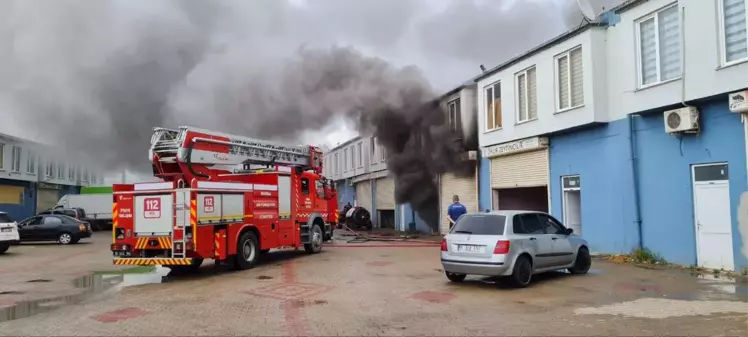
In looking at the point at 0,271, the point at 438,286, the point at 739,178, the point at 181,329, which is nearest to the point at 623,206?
the point at 739,178

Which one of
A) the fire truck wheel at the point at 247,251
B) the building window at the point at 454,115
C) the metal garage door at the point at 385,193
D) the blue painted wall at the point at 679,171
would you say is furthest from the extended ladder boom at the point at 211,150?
the metal garage door at the point at 385,193

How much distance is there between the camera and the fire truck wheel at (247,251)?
513 inches

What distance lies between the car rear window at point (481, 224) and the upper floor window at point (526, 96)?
774cm

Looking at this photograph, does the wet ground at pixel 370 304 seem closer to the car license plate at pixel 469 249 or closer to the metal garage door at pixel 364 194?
the car license plate at pixel 469 249

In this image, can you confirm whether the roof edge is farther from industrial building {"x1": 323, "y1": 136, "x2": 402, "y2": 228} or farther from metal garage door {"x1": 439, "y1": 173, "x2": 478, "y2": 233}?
industrial building {"x1": 323, "y1": 136, "x2": 402, "y2": 228}

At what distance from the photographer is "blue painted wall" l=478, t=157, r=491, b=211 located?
20.4 metres

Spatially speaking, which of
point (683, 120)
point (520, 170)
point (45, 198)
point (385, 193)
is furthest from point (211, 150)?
point (45, 198)

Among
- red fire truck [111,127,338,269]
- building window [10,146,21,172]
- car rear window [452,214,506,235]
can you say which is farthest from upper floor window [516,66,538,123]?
building window [10,146,21,172]

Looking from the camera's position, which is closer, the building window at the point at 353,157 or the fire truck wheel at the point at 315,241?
the fire truck wheel at the point at 315,241

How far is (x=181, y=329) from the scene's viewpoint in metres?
6.93

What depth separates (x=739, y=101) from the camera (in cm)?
1051

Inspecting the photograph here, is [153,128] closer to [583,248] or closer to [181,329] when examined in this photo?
[181,329]

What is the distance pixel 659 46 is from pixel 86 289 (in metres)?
13.0

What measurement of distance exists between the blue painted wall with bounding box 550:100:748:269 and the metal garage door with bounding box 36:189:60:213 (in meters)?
38.5
